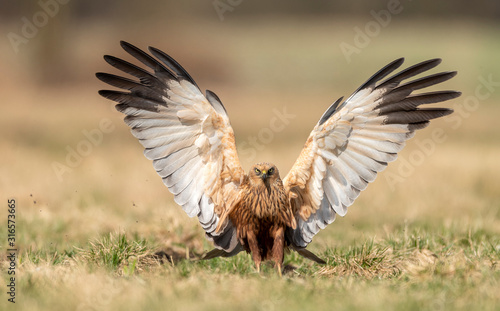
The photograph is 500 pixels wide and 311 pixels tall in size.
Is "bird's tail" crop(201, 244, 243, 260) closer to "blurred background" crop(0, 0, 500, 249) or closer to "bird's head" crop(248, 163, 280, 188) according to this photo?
"bird's head" crop(248, 163, 280, 188)

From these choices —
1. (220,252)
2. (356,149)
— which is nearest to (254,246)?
(220,252)

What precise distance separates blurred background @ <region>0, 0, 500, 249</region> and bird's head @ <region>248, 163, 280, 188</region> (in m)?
1.47

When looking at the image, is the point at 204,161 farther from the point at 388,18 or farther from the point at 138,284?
the point at 388,18

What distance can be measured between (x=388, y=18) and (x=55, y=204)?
24.9 meters

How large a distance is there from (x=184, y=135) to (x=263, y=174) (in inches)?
32.0

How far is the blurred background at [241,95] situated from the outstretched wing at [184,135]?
3.56 feet

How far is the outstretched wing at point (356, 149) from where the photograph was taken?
5824mm

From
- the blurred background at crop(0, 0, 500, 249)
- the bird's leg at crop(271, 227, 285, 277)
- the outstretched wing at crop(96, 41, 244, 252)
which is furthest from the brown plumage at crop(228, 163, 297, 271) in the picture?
the blurred background at crop(0, 0, 500, 249)

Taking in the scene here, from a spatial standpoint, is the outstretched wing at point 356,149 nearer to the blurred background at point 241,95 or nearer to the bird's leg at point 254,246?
the bird's leg at point 254,246

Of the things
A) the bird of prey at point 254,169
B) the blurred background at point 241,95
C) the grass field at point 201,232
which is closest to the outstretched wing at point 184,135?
the bird of prey at point 254,169

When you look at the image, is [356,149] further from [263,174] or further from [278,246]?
[278,246]

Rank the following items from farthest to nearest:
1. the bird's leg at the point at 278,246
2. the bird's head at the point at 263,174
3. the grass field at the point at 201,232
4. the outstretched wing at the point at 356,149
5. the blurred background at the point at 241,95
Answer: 1. the blurred background at the point at 241,95
2. the outstretched wing at the point at 356,149
3. the bird's leg at the point at 278,246
4. the bird's head at the point at 263,174
5. the grass field at the point at 201,232

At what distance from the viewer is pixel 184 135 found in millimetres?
5879

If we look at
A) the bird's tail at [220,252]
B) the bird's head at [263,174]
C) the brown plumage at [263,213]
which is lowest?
the bird's tail at [220,252]
